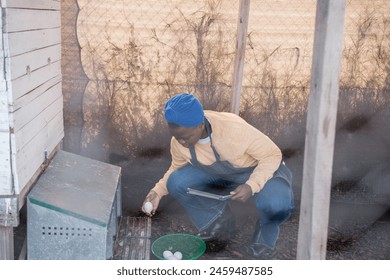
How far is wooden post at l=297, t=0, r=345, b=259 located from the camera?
241cm

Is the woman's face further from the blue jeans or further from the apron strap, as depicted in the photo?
the blue jeans

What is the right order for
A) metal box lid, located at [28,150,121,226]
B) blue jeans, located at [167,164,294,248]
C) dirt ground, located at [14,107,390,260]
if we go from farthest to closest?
1. dirt ground, located at [14,107,390,260]
2. blue jeans, located at [167,164,294,248]
3. metal box lid, located at [28,150,121,226]

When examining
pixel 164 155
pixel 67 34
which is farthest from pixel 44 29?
pixel 164 155

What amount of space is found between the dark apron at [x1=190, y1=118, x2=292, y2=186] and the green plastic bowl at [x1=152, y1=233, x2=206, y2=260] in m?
0.58

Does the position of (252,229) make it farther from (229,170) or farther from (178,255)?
(178,255)

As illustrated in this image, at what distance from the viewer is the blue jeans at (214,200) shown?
3900 millimetres

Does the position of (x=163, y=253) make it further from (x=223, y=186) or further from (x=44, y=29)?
(x=44, y=29)

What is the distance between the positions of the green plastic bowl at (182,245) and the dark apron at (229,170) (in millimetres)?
576

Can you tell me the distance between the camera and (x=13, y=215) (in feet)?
10.0

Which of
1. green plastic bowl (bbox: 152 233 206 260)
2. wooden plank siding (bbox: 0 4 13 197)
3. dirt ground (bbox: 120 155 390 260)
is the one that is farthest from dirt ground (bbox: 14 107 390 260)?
wooden plank siding (bbox: 0 4 13 197)

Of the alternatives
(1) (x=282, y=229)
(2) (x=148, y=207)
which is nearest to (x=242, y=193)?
(2) (x=148, y=207)

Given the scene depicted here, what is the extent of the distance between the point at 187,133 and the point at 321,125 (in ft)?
4.20

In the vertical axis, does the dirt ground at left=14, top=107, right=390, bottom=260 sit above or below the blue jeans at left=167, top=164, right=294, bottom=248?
below

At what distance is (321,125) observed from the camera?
2.53 metres
